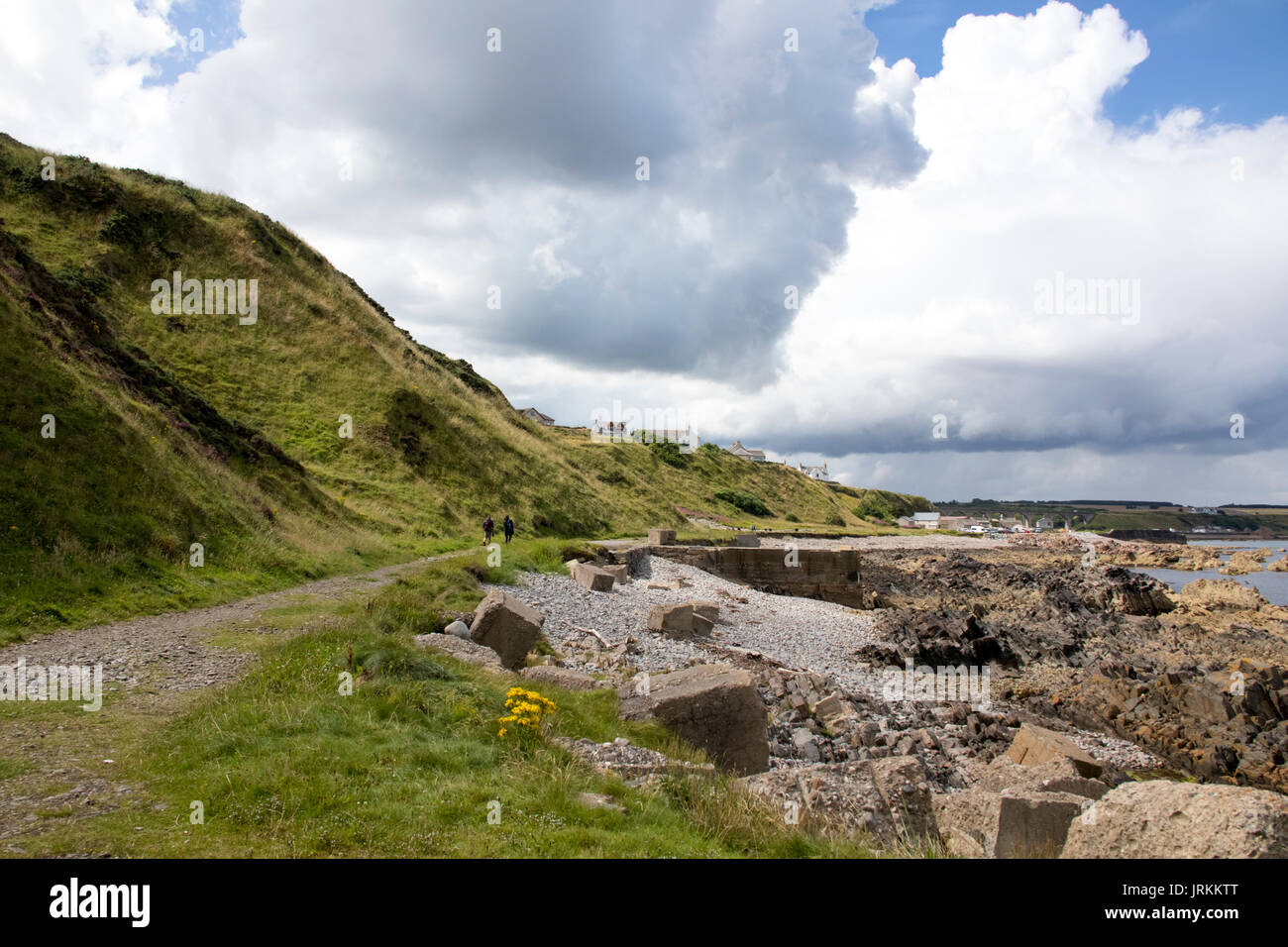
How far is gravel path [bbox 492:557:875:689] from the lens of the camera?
1638cm

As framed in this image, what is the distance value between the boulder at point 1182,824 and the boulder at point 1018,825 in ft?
3.68

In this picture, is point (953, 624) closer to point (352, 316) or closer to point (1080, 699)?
point (1080, 699)

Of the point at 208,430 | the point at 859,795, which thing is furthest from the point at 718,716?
the point at 208,430

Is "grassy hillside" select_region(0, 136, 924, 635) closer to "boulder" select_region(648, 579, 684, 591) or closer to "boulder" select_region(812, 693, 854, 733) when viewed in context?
"boulder" select_region(648, 579, 684, 591)

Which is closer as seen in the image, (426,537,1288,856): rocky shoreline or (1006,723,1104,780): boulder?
(426,537,1288,856): rocky shoreline

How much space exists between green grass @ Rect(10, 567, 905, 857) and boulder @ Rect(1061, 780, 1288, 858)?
67.8 inches

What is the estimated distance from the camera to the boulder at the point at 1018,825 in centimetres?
675

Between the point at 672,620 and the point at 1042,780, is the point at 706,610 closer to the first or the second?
the point at 672,620

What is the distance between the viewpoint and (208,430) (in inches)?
980

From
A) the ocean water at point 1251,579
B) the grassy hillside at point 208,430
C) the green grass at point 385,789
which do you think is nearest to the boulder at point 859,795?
the green grass at point 385,789

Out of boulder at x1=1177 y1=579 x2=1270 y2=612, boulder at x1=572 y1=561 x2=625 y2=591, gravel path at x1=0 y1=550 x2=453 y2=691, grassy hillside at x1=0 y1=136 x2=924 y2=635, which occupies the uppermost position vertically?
grassy hillside at x1=0 y1=136 x2=924 y2=635

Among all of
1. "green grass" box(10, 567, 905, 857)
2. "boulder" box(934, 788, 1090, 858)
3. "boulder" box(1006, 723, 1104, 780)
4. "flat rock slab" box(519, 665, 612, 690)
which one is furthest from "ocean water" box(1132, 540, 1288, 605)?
"green grass" box(10, 567, 905, 857)
